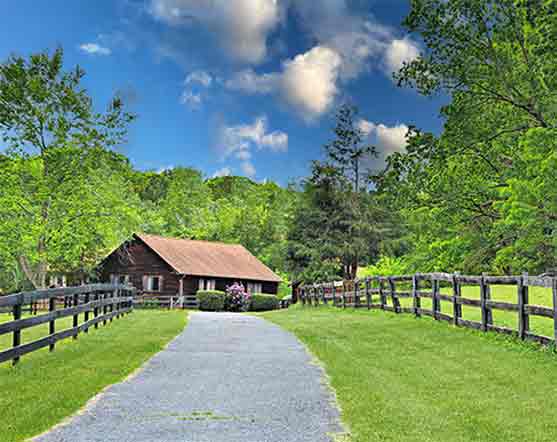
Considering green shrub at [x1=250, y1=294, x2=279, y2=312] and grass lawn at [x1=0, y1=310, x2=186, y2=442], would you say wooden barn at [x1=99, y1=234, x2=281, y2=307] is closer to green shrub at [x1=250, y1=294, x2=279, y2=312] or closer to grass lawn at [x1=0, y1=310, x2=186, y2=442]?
green shrub at [x1=250, y1=294, x2=279, y2=312]

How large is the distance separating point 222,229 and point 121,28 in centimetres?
3420

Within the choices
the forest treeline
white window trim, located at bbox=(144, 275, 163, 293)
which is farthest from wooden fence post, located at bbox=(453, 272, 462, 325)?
white window trim, located at bbox=(144, 275, 163, 293)

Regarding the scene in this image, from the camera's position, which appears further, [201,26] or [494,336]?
[201,26]

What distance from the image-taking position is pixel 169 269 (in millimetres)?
49438

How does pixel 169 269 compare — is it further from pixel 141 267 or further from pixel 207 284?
pixel 207 284

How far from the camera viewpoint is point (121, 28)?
4406 centimetres

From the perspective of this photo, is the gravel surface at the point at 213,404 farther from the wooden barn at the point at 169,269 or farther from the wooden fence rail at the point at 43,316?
the wooden barn at the point at 169,269

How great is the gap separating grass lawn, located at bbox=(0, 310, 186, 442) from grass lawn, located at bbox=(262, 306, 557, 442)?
10.3ft

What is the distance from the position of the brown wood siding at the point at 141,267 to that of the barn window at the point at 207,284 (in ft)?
7.42

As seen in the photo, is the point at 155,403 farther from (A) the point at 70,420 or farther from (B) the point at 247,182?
(B) the point at 247,182

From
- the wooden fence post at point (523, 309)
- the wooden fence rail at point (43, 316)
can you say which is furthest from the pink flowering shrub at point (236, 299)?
the wooden fence post at point (523, 309)

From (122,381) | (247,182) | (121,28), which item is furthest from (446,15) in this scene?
(247,182)

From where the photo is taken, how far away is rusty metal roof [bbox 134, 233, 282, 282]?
5012cm

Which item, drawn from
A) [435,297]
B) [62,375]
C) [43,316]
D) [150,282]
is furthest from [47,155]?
[62,375]
